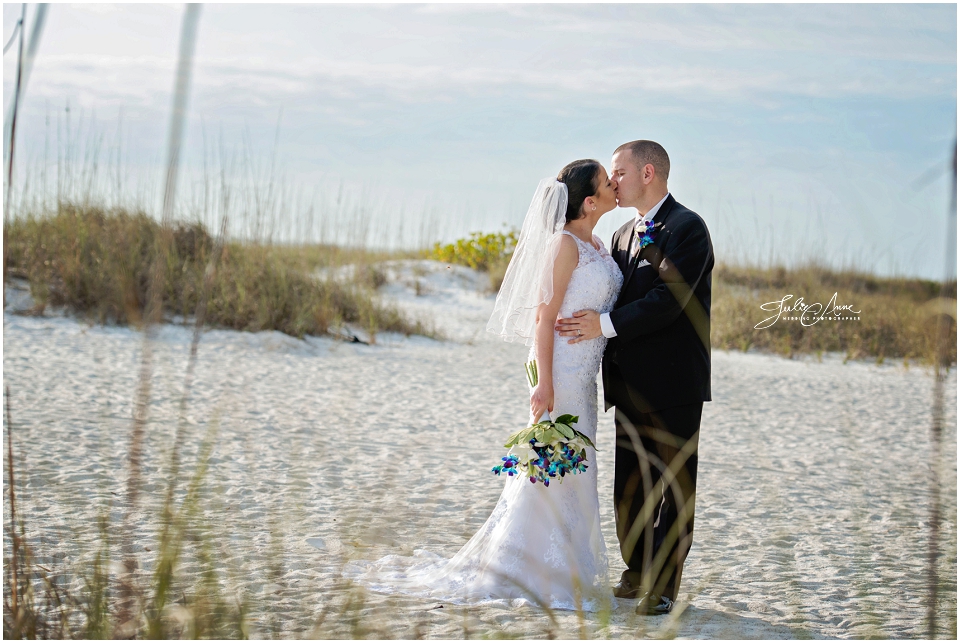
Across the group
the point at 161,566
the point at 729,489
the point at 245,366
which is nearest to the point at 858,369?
the point at 729,489

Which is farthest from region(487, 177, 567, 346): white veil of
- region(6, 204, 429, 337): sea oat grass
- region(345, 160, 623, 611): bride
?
region(6, 204, 429, 337): sea oat grass

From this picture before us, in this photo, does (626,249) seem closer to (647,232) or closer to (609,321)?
(647,232)

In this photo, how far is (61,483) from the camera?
459cm

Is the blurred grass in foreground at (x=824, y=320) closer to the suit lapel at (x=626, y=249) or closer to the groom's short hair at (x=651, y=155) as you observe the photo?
the suit lapel at (x=626, y=249)

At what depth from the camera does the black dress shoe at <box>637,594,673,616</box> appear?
3.08 metres

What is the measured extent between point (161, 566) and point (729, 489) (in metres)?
4.41

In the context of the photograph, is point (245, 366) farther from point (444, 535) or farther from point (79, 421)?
point (444, 535)

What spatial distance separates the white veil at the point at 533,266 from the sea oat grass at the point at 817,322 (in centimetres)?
1003

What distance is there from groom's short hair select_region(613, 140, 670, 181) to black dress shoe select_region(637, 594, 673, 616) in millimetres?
1740

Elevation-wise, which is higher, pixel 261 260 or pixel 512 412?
pixel 261 260

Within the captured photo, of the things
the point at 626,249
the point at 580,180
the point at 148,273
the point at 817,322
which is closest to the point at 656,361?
the point at 626,249

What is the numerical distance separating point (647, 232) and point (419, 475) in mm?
2661

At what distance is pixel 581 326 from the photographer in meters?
3.43
